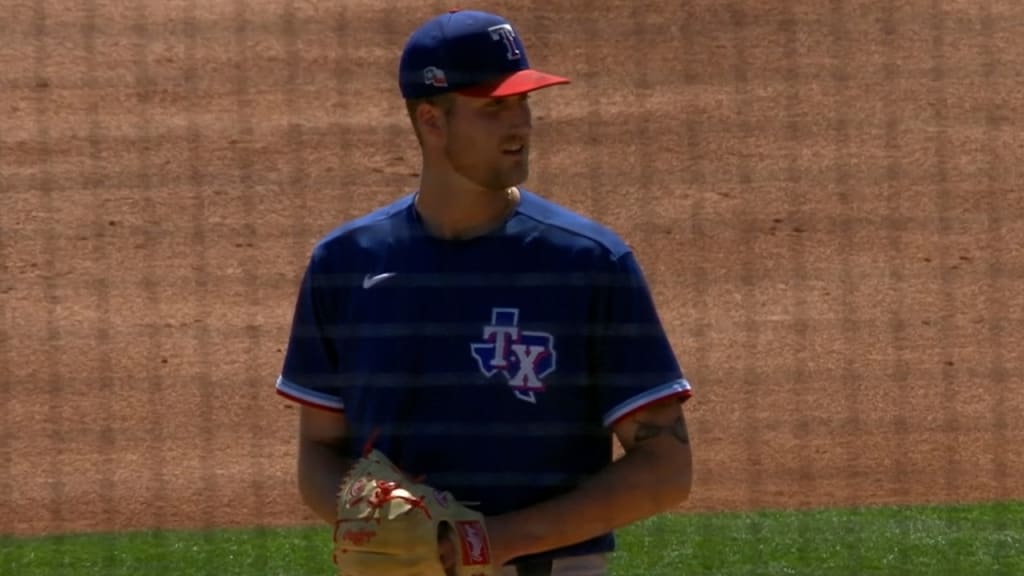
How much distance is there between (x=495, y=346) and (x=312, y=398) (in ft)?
1.31

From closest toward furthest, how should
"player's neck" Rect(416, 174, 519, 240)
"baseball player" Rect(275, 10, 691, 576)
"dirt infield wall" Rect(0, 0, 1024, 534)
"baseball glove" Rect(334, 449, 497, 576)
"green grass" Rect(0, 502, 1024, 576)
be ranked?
1. "baseball glove" Rect(334, 449, 497, 576)
2. "baseball player" Rect(275, 10, 691, 576)
3. "player's neck" Rect(416, 174, 519, 240)
4. "green grass" Rect(0, 502, 1024, 576)
5. "dirt infield wall" Rect(0, 0, 1024, 534)

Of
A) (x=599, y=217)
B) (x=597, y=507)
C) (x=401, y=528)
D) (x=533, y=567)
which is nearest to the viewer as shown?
(x=401, y=528)

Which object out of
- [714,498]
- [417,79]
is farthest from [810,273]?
[417,79]

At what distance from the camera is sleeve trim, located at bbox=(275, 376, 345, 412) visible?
3.34 metres

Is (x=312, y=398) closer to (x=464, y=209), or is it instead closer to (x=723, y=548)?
(x=464, y=209)

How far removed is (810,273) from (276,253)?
3150 millimetres

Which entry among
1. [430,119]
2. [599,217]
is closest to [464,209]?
[430,119]

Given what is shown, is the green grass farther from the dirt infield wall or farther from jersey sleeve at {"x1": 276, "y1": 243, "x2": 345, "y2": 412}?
jersey sleeve at {"x1": 276, "y1": 243, "x2": 345, "y2": 412}

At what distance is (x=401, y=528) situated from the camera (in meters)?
3.00

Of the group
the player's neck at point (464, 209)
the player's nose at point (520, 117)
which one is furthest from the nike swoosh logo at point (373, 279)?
the player's nose at point (520, 117)

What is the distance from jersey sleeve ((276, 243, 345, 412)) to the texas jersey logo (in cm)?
31

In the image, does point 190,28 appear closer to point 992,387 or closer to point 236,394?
point 236,394

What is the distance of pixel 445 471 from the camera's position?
3207mm

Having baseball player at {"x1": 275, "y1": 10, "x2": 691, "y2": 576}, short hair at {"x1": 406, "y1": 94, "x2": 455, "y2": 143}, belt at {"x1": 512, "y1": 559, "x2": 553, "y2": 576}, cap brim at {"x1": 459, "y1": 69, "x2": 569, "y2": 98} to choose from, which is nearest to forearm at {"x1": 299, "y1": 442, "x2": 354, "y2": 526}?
baseball player at {"x1": 275, "y1": 10, "x2": 691, "y2": 576}
